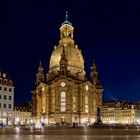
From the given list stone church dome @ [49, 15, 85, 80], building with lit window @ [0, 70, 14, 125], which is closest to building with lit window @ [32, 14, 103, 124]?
stone church dome @ [49, 15, 85, 80]

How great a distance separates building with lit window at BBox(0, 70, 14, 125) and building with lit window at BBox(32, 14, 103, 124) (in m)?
25.8

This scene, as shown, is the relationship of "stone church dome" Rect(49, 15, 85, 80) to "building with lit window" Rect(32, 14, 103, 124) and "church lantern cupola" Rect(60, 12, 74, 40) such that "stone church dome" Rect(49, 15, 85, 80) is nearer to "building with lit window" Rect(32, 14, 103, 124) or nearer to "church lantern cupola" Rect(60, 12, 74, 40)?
"building with lit window" Rect(32, 14, 103, 124)

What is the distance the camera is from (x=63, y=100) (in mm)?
138250

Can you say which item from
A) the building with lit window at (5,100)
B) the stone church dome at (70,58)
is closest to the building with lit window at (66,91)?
the stone church dome at (70,58)

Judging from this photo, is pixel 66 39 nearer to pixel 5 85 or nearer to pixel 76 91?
pixel 76 91

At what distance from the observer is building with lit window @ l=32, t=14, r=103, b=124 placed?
452 ft

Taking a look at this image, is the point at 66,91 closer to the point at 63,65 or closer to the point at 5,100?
the point at 63,65

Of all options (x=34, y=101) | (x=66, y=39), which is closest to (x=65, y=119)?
(x=34, y=101)

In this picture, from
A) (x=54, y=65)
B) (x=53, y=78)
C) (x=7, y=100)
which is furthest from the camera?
(x=54, y=65)

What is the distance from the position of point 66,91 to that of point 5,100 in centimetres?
3527

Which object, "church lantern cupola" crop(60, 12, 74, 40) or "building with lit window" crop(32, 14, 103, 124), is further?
"church lantern cupola" crop(60, 12, 74, 40)

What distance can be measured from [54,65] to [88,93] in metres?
20.7

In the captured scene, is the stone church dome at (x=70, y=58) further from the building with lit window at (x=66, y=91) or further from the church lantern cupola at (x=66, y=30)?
the church lantern cupola at (x=66, y=30)

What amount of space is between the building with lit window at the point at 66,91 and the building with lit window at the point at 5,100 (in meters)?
25.8
